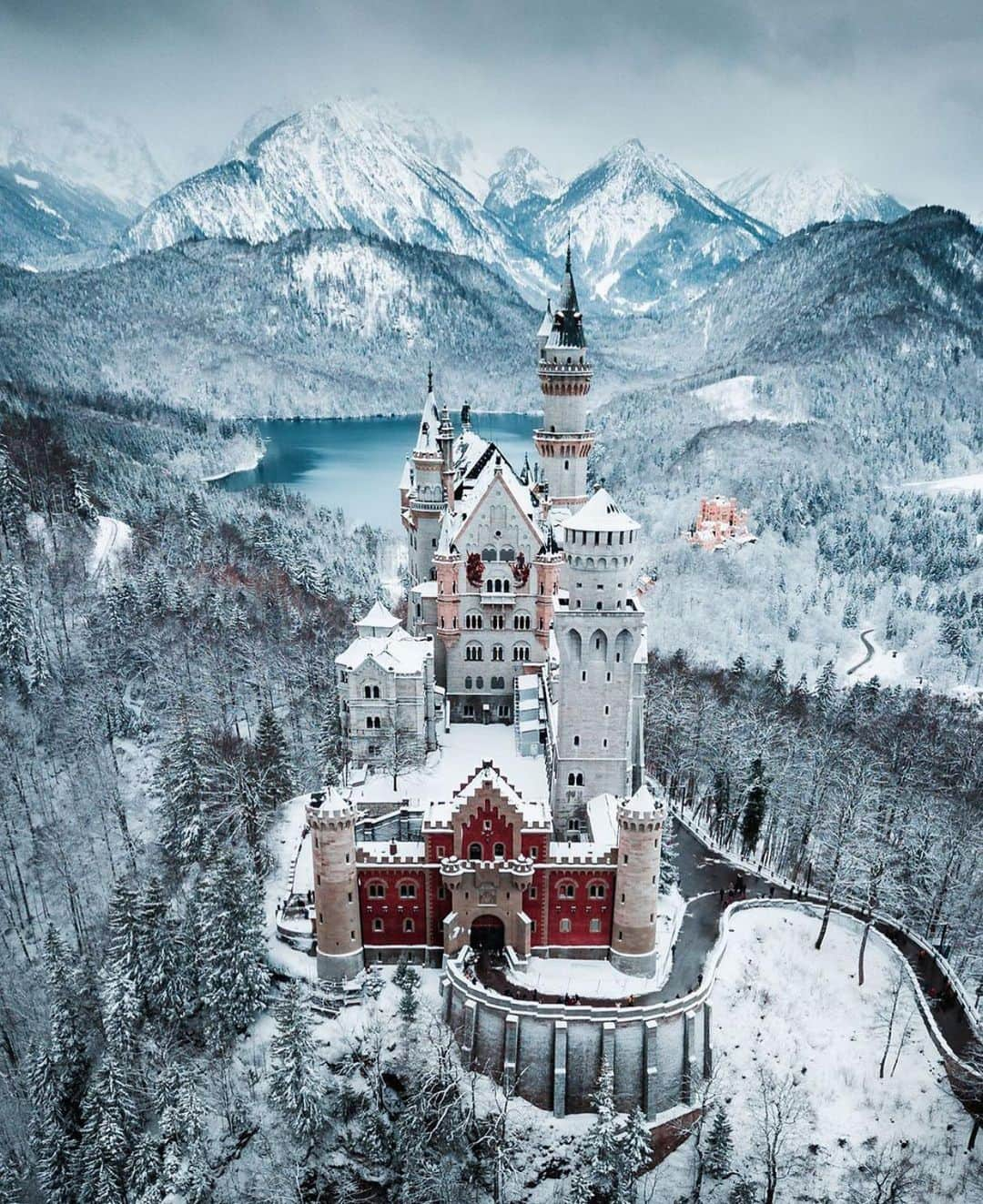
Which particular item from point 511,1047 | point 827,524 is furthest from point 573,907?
→ point 827,524

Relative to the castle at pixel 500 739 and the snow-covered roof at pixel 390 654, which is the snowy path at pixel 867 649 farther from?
the snow-covered roof at pixel 390 654

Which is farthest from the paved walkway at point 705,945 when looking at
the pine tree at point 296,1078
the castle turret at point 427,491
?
the castle turret at point 427,491

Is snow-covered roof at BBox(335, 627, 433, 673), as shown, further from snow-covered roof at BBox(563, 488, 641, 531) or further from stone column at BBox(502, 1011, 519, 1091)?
stone column at BBox(502, 1011, 519, 1091)

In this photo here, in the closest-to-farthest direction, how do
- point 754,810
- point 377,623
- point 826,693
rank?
point 377,623
point 754,810
point 826,693

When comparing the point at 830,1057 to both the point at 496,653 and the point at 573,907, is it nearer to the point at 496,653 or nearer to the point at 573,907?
the point at 573,907

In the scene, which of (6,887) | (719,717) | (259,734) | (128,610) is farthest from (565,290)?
(6,887)

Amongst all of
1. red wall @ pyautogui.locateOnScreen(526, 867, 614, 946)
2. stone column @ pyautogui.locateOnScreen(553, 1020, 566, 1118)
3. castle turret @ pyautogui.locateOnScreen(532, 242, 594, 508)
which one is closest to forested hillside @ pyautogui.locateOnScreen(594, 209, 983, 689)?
castle turret @ pyautogui.locateOnScreen(532, 242, 594, 508)
